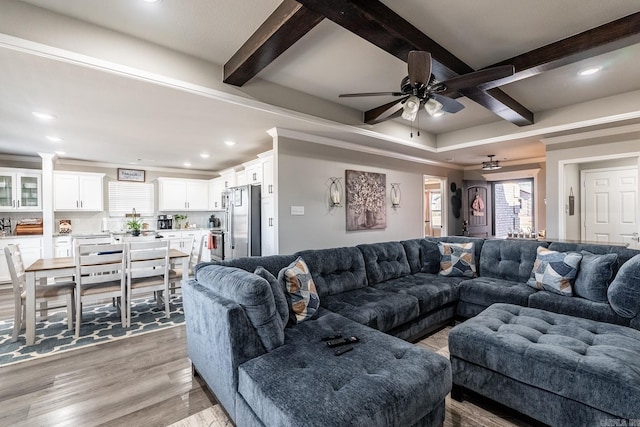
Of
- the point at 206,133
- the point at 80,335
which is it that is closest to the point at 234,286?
the point at 80,335

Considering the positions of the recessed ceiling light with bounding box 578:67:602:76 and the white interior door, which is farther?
the white interior door

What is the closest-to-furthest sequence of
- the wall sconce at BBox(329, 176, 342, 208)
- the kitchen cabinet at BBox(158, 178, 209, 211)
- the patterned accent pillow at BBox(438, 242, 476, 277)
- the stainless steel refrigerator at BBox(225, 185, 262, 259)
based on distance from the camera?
1. the patterned accent pillow at BBox(438, 242, 476, 277)
2. the wall sconce at BBox(329, 176, 342, 208)
3. the stainless steel refrigerator at BBox(225, 185, 262, 259)
4. the kitchen cabinet at BBox(158, 178, 209, 211)

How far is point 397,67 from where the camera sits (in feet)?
9.68

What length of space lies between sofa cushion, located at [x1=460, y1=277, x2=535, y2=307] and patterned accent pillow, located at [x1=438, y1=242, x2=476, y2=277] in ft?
0.74

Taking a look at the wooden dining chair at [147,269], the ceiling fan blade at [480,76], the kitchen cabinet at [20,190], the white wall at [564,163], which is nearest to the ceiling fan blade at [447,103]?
the ceiling fan blade at [480,76]

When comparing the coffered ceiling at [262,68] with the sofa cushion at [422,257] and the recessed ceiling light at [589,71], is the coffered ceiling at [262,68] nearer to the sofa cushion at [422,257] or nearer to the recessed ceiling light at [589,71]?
the recessed ceiling light at [589,71]

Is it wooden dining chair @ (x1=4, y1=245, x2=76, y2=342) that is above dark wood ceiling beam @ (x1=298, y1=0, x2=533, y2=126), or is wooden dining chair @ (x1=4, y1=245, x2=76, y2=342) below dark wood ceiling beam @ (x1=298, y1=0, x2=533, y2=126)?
below

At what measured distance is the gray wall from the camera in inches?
160

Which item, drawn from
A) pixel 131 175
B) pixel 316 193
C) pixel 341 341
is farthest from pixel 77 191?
pixel 341 341

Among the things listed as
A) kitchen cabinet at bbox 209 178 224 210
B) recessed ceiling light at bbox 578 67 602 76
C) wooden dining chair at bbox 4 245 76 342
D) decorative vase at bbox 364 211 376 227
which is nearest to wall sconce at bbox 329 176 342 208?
decorative vase at bbox 364 211 376 227

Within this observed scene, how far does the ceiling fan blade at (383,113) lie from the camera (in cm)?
303

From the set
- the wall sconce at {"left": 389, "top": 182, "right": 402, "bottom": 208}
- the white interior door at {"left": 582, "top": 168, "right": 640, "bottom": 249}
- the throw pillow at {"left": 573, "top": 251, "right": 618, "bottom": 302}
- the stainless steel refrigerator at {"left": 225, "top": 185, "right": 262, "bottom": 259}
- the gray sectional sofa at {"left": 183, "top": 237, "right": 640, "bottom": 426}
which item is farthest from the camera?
the wall sconce at {"left": 389, "top": 182, "right": 402, "bottom": 208}

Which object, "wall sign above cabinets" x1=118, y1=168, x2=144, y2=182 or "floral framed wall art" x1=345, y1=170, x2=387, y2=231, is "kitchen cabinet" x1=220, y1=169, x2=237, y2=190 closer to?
"wall sign above cabinets" x1=118, y1=168, x2=144, y2=182

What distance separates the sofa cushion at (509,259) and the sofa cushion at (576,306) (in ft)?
1.62
